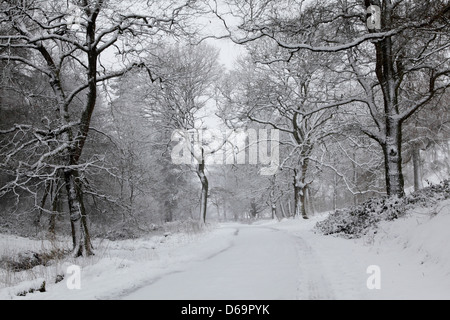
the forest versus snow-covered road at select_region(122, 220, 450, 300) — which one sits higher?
the forest

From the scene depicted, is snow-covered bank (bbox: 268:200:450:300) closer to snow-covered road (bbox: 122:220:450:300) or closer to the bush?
snow-covered road (bbox: 122:220:450:300)

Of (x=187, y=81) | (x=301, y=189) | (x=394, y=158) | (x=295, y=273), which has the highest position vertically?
(x=187, y=81)

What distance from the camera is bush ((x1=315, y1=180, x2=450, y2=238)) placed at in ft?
29.1

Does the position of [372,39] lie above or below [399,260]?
above

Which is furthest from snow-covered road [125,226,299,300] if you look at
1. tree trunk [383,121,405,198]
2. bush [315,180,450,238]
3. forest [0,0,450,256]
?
tree trunk [383,121,405,198]

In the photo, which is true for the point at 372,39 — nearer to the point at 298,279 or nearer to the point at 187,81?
the point at 298,279

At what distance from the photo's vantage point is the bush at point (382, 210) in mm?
8883

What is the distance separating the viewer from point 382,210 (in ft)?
35.6

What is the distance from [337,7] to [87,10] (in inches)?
320

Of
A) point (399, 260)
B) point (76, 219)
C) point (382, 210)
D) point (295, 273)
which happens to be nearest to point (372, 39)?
point (382, 210)

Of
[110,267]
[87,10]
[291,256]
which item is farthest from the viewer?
[87,10]

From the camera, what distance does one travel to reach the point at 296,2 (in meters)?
11.3
